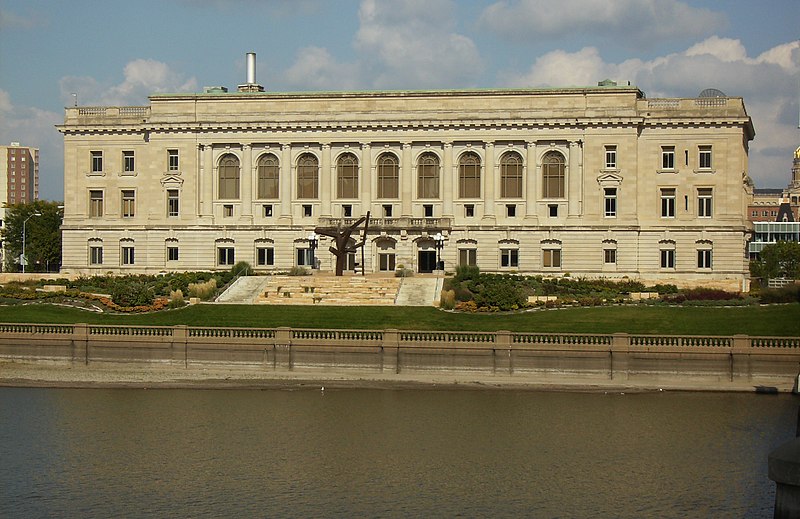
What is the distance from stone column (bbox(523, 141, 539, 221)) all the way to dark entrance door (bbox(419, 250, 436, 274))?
992 centimetres

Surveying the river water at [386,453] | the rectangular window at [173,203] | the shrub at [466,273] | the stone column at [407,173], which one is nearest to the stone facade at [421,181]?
the stone column at [407,173]

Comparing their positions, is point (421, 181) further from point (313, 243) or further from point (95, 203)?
point (95, 203)

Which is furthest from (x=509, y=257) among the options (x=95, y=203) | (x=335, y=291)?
(x=95, y=203)

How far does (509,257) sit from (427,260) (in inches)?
307

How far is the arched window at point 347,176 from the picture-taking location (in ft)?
375

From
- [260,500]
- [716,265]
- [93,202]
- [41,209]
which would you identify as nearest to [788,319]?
[716,265]

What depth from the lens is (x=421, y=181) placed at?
113 metres

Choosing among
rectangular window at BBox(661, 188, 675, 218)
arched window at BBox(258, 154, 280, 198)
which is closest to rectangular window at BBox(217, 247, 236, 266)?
arched window at BBox(258, 154, 280, 198)

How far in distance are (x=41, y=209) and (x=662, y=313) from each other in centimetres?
10079

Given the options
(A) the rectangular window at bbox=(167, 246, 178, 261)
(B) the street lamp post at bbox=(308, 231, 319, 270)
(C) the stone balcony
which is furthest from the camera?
(A) the rectangular window at bbox=(167, 246, 178, 261)

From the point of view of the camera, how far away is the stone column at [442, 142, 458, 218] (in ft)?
368

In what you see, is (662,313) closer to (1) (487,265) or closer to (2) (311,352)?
(2) (311,352)

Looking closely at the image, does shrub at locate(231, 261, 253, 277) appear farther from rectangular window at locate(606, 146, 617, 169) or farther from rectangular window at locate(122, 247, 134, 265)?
rectangular window at locate(606, 146, 617, 169)

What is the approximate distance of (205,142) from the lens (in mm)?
115188
